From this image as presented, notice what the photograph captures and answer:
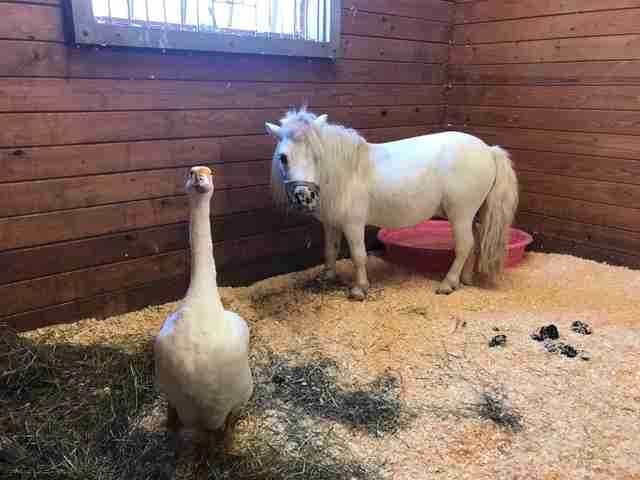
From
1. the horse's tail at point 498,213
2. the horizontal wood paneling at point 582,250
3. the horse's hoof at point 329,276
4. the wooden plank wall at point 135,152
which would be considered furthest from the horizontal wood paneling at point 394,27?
the horizontal wood paneling at point 582,250

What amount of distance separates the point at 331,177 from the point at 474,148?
2.37 feet

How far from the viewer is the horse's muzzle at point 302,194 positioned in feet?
6.88

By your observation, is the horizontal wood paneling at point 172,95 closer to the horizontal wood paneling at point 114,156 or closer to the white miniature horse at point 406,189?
the horizontal wood paneling at point 114,156

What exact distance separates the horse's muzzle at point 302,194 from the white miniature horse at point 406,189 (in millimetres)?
19

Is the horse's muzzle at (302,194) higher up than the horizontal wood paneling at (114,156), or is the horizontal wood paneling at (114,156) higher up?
the horizontal wood paneling at (114,156)

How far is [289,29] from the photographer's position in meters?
2.46

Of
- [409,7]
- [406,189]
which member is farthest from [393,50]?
[406,189]

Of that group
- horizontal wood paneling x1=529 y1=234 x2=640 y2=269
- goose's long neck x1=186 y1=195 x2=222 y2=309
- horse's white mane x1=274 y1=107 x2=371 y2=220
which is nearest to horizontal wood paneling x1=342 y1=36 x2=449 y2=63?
horse's white mane x1=274 y1=107 x2=371 y2=220

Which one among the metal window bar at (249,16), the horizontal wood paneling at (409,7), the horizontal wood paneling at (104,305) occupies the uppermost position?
the horizontal wood paneling at (409,7)

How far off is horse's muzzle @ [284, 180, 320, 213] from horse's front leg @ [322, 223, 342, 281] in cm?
46

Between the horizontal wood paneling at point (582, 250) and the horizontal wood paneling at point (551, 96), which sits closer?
the horizontal wood paneling at point (551, 96)

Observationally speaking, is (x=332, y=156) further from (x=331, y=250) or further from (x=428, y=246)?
(x=428, y=246)

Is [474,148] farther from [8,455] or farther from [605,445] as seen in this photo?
[8,455]

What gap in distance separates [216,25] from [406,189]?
42.9 inches
